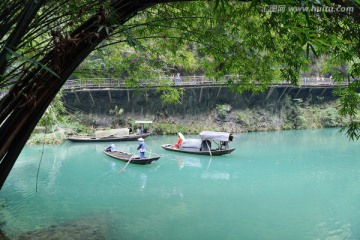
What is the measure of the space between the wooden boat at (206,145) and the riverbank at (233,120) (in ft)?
22.6

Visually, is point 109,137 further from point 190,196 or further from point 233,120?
point 190,196

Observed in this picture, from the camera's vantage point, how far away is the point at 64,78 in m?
1.63

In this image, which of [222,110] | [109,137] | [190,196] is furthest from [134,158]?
[222,110]

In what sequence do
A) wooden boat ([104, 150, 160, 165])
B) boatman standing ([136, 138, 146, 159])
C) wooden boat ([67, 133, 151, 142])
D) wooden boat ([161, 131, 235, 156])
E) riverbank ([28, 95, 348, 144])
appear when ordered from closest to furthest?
wooden boat ([104, 150, 160, 165]) < boatman standing ([136, 138, 146, 159]) < wooden boat ([161, 131, 235, 156]) < wooden boat ([67, 133, 151, 142]) < riverbank ([28, 95, 348, 144])

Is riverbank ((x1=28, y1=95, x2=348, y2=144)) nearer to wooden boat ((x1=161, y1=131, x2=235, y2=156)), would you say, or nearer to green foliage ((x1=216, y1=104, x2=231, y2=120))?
green foliage ((x1=216, y1=104, x2=231, y2=120))

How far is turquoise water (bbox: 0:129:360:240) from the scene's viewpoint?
586 cm

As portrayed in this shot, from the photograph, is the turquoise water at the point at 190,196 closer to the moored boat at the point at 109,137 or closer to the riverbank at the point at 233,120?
the moored boat at the point at 109,137

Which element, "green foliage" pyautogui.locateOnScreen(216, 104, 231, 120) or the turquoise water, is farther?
"green foliage" pyautogui.locateOnScreen(216, 104, 231, 120)

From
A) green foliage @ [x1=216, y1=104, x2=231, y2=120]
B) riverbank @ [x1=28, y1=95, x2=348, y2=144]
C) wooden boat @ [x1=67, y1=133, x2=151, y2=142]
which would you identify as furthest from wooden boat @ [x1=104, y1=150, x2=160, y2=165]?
green foliage @ [x1=216, y1=104, x2=231, y2=120]

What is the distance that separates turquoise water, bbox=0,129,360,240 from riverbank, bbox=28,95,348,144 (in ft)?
21.2

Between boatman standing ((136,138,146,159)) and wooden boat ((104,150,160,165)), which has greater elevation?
boatman standing ((136,138,146,159))

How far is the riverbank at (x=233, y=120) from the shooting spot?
67.9 ft

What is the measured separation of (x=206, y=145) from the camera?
13.9m

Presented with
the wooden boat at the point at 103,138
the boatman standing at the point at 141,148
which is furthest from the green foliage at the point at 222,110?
the boatman standing at the point at 141,148
